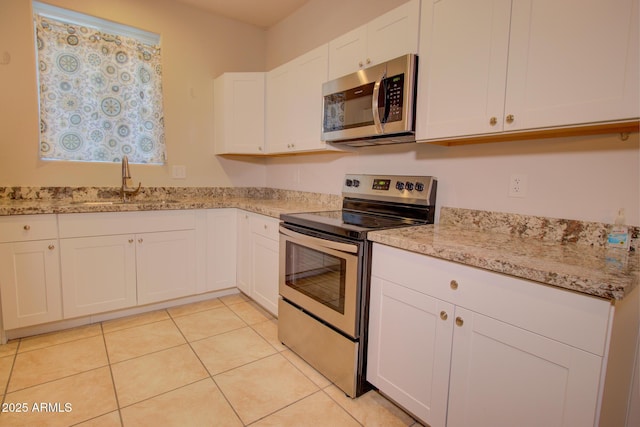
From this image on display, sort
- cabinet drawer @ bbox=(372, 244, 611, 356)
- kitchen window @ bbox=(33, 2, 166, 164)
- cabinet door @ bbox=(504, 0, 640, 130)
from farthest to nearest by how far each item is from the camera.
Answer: kitchen window @ bbox=(33, 2, 166, 164) < cabinet door @ bbox=(504, 0, 640, 130) < cabinet drawer @ bbox=(372, 244, 611, 356)

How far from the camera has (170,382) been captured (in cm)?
177

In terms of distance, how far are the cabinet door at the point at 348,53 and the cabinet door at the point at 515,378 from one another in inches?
61.8

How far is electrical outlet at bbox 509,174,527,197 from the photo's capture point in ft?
5.07

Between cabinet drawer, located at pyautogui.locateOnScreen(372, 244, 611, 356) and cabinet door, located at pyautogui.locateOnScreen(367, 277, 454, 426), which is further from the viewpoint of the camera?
cabinet door, located at pyautogui.locateOnScreen(367, 277, 454, 426)

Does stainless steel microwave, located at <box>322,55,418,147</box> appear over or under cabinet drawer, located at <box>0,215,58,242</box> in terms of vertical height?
over

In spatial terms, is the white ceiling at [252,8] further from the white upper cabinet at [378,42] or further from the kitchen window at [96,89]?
the white upper cabinet at [378,42]

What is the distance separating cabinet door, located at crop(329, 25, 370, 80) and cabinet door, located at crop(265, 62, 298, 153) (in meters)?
0.49

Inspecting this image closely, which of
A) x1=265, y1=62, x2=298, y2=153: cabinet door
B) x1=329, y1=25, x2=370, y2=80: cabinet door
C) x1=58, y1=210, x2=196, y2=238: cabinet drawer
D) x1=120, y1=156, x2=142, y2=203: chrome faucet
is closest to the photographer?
x1=329, y1=25, x2=370, y2=80: cabinet door

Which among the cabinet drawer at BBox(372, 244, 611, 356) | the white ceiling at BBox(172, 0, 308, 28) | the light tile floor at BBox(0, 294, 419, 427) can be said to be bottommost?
the light tile floor at BBox(0, 294, 419, 427)

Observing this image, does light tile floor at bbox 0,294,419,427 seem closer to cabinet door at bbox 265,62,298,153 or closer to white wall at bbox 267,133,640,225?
white wall at bbox 267,133,640,225

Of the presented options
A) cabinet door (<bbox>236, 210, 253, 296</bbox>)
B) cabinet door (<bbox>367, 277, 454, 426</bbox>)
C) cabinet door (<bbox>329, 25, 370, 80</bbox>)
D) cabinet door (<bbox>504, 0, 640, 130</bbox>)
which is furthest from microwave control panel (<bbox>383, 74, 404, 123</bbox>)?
cabinet door (<bbox>236, 210, 253, 296</bbox>)

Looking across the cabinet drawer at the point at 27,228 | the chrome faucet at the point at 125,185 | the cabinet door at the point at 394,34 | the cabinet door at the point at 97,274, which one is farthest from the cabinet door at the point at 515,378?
the chrome faucet at the point at 125,185

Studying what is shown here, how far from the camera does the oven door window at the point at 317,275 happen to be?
1696 mm

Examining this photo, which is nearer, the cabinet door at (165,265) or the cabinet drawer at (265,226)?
the cabinet drawer at (265,226)
